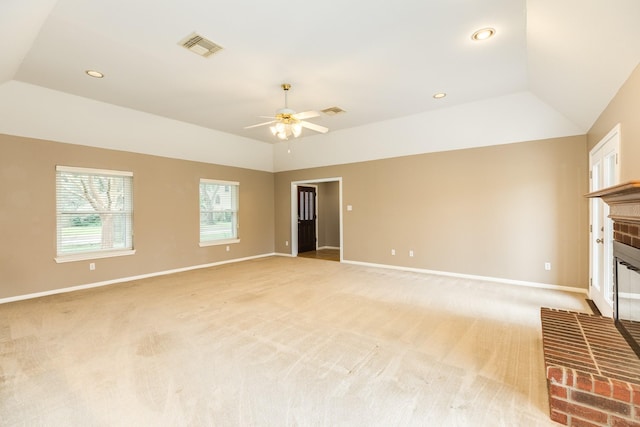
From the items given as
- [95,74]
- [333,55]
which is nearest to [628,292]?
[333,55]

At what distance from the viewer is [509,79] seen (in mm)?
3965

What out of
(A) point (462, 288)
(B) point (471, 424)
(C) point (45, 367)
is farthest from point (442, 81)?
(C) point (45, 367)

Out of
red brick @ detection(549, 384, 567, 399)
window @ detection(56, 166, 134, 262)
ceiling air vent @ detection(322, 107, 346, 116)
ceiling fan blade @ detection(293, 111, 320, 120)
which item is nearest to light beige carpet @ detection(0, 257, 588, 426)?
red brick @ detection(549, 384, 567, 399)

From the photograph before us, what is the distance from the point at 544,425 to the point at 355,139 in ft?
18.3

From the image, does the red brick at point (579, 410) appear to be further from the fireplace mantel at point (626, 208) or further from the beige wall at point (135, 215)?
the beige wall at point (135, 215)

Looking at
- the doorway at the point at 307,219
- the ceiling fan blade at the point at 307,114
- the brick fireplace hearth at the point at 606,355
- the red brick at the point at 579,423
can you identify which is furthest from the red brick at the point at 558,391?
the doorway at the point at 307,219

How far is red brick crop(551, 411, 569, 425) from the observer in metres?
1.66

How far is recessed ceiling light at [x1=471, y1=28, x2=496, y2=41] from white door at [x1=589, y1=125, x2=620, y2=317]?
1.49 m

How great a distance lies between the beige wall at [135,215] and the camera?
4062 millimetres

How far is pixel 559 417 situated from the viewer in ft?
5.51

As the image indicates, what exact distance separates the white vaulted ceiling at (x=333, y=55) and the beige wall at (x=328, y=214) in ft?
14.2

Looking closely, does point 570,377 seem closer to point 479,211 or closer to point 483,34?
point 483,34

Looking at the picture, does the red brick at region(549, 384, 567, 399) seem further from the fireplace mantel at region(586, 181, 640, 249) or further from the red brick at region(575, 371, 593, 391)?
the fireplace mantel at region(586, 181, 640, 249)

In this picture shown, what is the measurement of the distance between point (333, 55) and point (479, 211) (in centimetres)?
362
